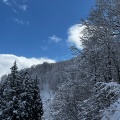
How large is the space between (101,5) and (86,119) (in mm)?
7801

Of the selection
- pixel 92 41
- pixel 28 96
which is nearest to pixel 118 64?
pixel 92 41

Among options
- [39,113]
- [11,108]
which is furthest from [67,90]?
[39,113]

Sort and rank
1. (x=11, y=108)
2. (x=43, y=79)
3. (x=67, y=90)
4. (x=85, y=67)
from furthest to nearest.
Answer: (x=43, y=79) → (x=11, y=108) → (x=67, y=90) → (x=85, y=67)

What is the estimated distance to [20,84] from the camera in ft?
101

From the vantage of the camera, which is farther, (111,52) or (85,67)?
(85,67)

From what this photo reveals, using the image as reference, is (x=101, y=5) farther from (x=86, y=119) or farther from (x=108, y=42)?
(x=86, y=119)

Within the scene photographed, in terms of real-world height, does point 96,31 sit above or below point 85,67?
above

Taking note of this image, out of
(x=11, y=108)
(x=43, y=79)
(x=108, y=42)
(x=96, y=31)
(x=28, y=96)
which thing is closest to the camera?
(x=108, y=42)

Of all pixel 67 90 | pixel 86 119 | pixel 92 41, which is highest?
pixel 92 41

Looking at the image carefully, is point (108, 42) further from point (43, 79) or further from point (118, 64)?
point (43, 79)

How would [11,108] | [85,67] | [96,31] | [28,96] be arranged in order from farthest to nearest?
1. [28,96]
2. [11,108]
3. [85,67]
4. [96,31]

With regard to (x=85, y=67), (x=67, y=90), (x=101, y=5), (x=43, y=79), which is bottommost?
(x=67, y=90)

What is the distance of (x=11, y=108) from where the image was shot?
29109 millimetres

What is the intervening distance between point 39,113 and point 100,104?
2494 cm
